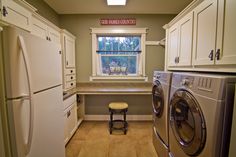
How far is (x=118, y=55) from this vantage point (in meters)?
3.54

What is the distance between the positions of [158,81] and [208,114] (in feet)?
3.30

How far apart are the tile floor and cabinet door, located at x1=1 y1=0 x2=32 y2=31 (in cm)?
178

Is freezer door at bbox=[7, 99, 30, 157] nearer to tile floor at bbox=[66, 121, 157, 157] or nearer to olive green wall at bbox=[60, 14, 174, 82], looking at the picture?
tile floor at bbox=[66, 121, 157, 157]

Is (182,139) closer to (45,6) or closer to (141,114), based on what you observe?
(141,114)

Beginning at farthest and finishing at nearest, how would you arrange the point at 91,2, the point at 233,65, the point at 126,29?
the point at 126,29 → the point at 91,2 → the point at 233,65

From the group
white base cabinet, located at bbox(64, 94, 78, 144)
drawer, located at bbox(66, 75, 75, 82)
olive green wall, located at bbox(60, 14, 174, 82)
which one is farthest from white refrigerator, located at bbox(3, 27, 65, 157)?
olive green wall, located at bbox(60, 14, 174, 82)

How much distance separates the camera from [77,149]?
229 centimetres

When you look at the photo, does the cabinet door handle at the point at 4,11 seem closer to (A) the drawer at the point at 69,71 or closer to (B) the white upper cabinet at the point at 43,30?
(B) the white upper cabinet at the point at 43,30

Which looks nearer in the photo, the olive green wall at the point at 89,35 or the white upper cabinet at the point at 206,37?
the white upper cabinet at the point at 206,37

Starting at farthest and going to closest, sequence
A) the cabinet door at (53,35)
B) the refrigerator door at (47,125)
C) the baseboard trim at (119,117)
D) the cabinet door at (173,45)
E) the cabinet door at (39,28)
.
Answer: the baseboard trim at (119,117)
the cabinet door at (53,35)
the cabinet door at (173,45)
the cabinet door at (39,28)
the refrigerator door at (47,125)

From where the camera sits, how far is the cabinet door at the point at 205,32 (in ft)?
A: 4.14

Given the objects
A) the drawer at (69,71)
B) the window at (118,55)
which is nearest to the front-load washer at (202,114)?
the drawer at (69,71)

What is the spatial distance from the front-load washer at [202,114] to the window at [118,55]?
84.9 inches

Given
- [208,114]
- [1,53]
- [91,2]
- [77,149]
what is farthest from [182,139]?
[91,2]
